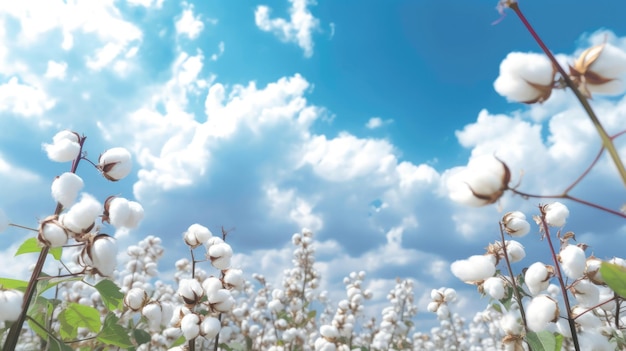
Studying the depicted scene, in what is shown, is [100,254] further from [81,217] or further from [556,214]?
[556,214]

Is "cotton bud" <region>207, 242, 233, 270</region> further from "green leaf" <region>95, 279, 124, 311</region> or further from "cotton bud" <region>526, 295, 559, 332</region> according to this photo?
"cotton bud" <region>526, 295, 559, 332</region>

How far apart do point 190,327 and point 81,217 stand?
1.16 m

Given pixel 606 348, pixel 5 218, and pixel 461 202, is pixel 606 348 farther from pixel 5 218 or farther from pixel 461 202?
pixel 5 218

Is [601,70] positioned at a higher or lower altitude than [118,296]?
higher

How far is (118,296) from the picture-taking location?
2.38 m

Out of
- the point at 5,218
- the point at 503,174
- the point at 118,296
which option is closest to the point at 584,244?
the point at 503,174

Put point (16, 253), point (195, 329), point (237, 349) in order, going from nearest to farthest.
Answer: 1. point (16, 253)
2. point (195, 329)
3. point (237, 349)

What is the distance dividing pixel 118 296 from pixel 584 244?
240 cm

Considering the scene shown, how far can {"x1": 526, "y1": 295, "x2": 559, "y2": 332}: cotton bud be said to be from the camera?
2.00 meters

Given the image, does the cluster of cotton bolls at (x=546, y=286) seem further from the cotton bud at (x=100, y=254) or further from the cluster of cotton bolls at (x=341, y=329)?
the cluster of cotton bolls at (x=341, y=329)

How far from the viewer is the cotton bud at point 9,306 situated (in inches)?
65.6

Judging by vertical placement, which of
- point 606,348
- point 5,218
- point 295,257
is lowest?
point 606,348

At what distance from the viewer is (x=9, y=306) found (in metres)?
1.67

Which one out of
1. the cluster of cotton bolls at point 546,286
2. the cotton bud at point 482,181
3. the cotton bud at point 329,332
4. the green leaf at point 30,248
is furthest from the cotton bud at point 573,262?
the cotton bud at point 329,332
